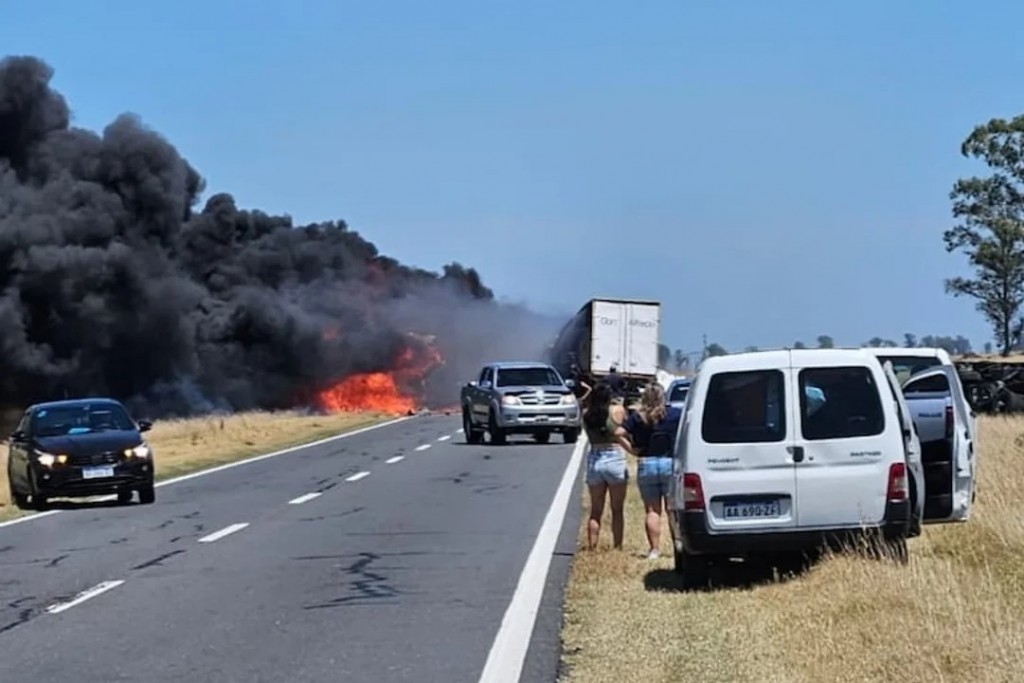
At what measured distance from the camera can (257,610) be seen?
1237 centimetres

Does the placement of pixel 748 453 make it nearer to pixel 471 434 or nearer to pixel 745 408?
pixel 745 408

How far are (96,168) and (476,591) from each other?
6571 centimetres

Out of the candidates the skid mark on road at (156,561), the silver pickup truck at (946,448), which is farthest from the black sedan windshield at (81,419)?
the silver pickup truck at (946,448)

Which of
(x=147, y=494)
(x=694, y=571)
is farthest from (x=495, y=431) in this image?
(x=694, y=571)

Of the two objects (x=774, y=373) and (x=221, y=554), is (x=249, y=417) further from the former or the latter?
(x=774, y=373)

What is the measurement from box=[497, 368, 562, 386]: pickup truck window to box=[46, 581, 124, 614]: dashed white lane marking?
76.9ft

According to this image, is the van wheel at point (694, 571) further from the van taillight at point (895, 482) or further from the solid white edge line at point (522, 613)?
the van taillight at point (895, 482)

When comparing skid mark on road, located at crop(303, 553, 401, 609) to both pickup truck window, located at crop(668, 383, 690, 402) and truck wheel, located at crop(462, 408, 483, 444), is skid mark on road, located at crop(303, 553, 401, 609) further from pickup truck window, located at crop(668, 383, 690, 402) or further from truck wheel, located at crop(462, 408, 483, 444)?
truck wheel, located at crop(462, 408, 483, 444)

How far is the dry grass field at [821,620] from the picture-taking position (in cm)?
885

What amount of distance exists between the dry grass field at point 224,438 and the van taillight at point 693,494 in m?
13.8

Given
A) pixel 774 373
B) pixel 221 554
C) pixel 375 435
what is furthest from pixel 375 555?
pixel 375 435

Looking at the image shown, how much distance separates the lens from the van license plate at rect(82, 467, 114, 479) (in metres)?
23.7

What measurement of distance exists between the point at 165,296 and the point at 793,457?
208 feet

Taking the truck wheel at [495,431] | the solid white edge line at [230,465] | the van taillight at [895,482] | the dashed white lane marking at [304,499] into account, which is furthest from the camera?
the truck wheel at [495,431]
